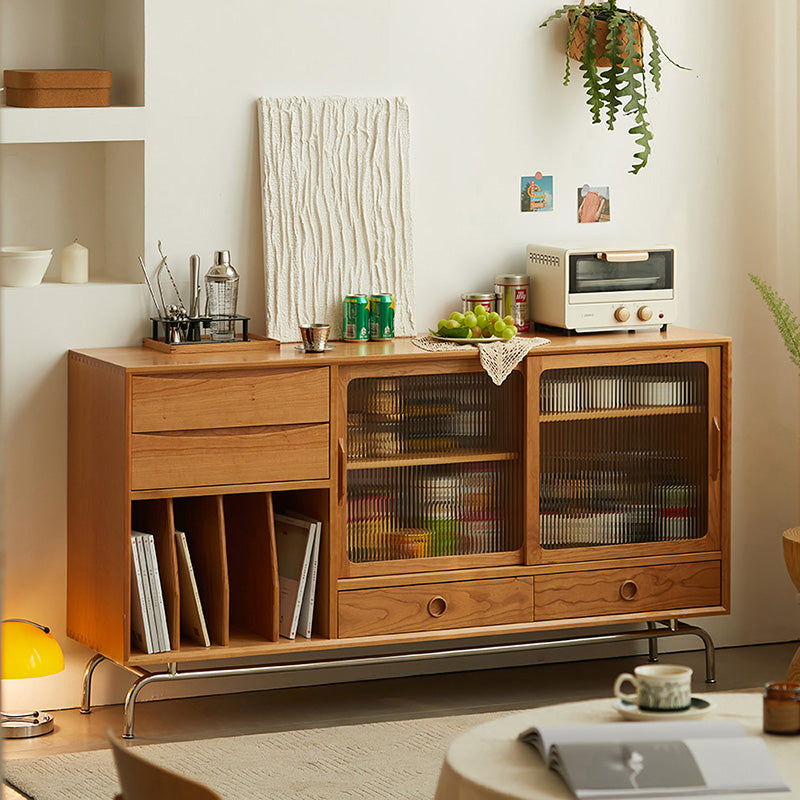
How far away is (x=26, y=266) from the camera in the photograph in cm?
335

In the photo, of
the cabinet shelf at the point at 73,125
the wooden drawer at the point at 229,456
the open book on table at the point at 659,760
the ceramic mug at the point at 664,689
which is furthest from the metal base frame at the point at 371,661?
the open book on table at the point at 659,760

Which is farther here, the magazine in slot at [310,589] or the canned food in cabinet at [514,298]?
the canned food in cabinet at [514,298]

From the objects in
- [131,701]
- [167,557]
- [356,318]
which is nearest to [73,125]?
[356,318]

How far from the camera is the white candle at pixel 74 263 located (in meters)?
3.45

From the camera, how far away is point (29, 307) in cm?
337

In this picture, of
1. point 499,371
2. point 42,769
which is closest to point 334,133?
point 499,371

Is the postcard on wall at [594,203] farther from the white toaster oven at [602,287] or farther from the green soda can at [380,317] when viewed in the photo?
the green soda can at [380,317]

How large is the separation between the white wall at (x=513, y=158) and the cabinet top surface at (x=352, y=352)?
0.80 ft

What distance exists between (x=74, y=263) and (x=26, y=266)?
140mm

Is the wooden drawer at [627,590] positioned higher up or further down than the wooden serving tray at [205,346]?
further down

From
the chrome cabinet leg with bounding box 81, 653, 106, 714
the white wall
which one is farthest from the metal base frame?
the white wall

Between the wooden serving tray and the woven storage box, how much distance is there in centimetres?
64

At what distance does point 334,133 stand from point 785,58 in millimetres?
Answer: 1515

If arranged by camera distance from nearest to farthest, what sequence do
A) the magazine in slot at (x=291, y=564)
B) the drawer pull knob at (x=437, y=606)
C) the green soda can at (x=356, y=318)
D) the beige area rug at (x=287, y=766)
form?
the beige area rug at (x=287, y=766)
the magazine in slot at (x=291, y=564)
the drawer pull knob at (x=437, y=606)
the green soda can at (x=356, y=318)
